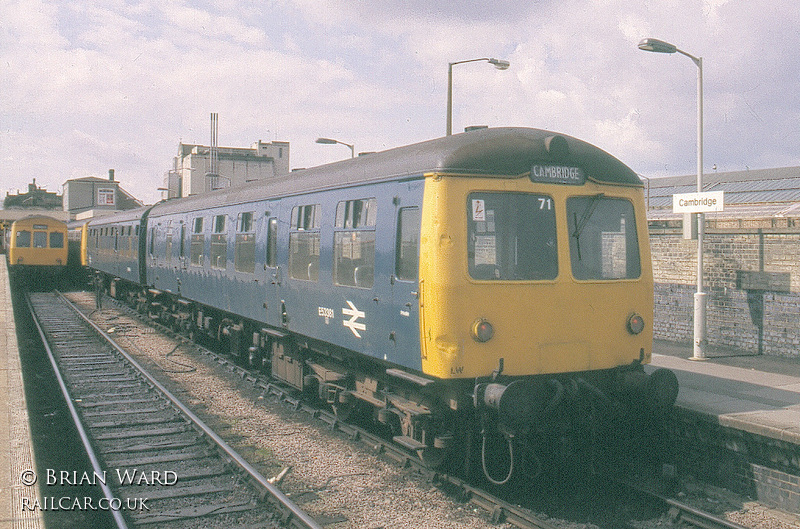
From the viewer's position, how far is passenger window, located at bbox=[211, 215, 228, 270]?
1147 cm

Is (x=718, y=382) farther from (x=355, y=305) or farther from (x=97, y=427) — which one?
(x=97, y=427)

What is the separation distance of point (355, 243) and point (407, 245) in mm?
1070

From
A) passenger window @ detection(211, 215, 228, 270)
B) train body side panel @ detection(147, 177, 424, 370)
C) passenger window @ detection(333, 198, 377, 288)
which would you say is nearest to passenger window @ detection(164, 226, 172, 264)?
train body side panel @ detection(147, 177, 424, 370)

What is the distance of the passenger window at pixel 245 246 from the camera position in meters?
10.2

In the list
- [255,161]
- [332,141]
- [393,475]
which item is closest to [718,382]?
[393,475]

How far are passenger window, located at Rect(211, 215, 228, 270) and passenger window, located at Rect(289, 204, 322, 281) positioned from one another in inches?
117

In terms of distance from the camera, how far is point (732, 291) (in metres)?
12.0

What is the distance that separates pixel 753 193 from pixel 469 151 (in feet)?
52.6

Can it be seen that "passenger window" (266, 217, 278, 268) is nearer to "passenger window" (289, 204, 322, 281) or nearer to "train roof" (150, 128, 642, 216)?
"passenger window" (289, 204, 322, 281)

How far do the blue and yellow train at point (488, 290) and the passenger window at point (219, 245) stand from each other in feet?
12.4

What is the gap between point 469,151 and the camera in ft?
19.6

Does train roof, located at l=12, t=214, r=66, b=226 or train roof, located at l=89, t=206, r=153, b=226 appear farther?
train roof, located at l=12, t=214, r=66, b=226

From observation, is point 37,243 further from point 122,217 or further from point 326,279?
point 326,279

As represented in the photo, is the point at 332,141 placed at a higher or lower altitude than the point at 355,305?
higher
